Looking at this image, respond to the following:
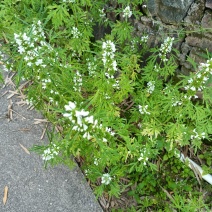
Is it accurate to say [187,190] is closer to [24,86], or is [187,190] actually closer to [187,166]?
[187,166]

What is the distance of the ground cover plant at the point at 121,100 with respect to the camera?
259 cm

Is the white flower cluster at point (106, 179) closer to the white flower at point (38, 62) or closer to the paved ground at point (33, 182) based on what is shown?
the paved ground at point (33, 182)

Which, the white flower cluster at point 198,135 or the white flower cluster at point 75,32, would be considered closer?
the white flower cluster at point 198,135

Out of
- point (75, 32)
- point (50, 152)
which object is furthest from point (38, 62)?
point (75, 32)

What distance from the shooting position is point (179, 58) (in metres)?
3.36

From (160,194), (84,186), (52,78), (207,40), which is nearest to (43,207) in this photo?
(84,186)

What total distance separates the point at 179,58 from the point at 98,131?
5.56ft

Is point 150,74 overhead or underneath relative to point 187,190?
overhead

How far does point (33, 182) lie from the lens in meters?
3.35

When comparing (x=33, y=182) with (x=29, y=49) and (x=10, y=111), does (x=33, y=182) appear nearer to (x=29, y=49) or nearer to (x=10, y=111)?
(x=10, y=111)

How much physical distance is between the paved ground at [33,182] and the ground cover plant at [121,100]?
20 cm

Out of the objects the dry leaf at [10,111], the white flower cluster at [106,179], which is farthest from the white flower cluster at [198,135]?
the dry leaf at [10,111]

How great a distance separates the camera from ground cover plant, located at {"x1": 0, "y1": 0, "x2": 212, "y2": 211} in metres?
2.59

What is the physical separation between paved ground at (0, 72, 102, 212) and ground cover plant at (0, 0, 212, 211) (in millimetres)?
201
